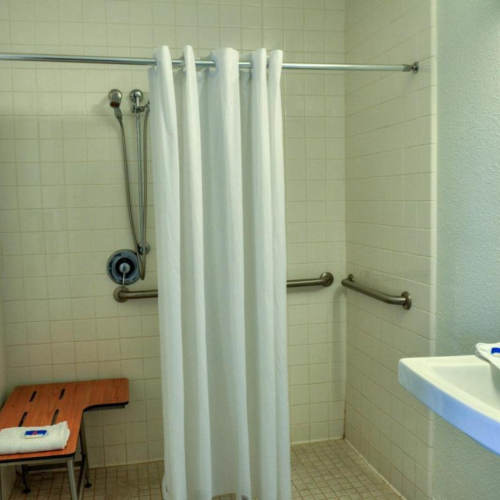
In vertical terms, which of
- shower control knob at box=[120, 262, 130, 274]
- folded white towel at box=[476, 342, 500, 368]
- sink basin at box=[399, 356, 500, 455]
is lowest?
sink basin at box=[399, 356, 500, 455]

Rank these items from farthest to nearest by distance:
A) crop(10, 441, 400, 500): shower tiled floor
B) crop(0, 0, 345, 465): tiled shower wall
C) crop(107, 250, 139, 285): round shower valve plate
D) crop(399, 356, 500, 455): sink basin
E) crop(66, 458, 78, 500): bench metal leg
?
crop(107, 250, 139, 285): round shower valve plate → crop(0, 0, 345, 465): tiled shower wall → crop(10, 441, 400, 500): shower tiled floor → crop(66, 458, 78, 500): bench metal leg → crop(399, 356, 500, 455): sink basin

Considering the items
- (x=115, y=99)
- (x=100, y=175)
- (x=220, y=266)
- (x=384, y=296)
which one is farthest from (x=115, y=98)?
(x=384, y=296)

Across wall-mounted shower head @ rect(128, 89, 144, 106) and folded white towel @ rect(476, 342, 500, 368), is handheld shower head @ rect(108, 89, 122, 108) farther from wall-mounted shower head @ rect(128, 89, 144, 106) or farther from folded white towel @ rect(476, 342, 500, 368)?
folded white towel @ rect(476, 342, 500, 368)

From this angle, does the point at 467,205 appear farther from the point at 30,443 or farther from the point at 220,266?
the point at 30,443

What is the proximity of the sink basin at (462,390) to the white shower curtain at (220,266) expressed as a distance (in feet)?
2.12

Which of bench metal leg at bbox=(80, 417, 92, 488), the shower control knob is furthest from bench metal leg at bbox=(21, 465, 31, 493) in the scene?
the shower control knob

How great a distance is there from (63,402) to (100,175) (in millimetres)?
1056

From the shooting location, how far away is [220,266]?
217 cm

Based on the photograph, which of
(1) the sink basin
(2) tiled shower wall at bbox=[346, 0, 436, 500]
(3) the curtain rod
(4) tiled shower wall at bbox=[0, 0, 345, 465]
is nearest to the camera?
(1) the sink basin

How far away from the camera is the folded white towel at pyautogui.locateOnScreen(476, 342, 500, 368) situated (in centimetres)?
165

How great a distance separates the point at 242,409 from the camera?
214cm

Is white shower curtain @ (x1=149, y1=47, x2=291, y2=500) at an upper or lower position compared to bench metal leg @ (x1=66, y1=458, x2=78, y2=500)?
upper

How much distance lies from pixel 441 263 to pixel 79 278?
5.47ft

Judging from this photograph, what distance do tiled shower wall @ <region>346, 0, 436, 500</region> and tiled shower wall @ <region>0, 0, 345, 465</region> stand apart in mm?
159
